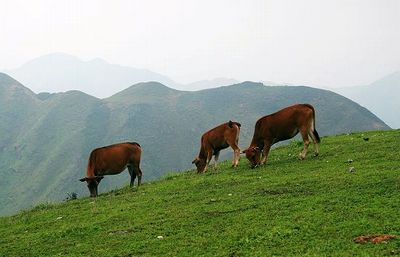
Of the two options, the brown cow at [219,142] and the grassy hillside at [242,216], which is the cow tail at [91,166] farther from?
the brown cow at [219,142]

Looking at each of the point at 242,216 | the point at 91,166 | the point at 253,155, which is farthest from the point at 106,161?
the point at 242,216

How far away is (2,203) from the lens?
189375mm

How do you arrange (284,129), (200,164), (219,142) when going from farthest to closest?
(200,164)
(219,142)
(284,129)

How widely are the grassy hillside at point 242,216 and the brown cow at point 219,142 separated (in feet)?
9.29

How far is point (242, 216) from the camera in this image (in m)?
13.0

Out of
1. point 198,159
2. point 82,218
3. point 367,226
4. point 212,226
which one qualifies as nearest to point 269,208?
point 212,226

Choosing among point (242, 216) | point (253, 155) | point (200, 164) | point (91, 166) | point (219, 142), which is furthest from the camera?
Result: point (200, 164)

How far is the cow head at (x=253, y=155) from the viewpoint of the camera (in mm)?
21375

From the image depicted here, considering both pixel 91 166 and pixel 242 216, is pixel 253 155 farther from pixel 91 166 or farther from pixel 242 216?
pixel 242 216

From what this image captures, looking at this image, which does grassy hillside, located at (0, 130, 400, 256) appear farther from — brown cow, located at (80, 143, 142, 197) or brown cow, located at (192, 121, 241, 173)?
brown cow, located at (192, 121, 241, 173)

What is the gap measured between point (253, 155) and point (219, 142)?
2665 millimetres

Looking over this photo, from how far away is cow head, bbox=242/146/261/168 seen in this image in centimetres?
2138

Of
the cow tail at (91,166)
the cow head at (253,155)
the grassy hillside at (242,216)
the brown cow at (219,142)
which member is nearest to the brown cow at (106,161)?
the cow tail at (91,166)

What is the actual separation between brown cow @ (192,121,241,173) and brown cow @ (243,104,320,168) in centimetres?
118
